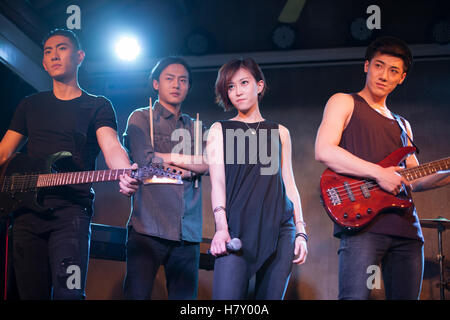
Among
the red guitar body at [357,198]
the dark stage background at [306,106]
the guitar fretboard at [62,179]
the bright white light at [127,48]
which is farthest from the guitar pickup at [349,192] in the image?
the bright white light at [127,48]

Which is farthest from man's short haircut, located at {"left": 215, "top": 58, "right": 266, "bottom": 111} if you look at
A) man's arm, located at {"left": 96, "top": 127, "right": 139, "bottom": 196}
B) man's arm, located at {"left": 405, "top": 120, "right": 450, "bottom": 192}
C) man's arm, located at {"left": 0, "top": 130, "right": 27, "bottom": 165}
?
man's arm, located at {"left": 0, "top": 130, "right": 27, "bottom": 165}

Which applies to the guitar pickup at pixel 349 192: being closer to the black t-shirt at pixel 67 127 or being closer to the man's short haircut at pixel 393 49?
the man's short haircut at pixel 393 49

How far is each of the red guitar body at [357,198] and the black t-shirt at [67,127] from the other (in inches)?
55.6

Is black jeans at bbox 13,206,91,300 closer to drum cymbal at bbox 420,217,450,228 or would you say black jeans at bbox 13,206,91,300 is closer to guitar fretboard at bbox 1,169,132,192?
guitar fretboard at bbox 1,169,132,192

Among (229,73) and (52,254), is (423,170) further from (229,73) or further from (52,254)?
(52,254)

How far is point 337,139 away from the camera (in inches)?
102

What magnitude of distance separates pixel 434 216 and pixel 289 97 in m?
2.16

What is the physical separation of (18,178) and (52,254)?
595mm

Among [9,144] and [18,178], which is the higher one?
[9,144]

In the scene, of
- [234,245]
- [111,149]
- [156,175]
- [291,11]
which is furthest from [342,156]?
[291,11]

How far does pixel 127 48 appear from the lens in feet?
17.8

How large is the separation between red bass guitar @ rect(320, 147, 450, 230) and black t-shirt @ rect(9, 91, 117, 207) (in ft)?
4.65
